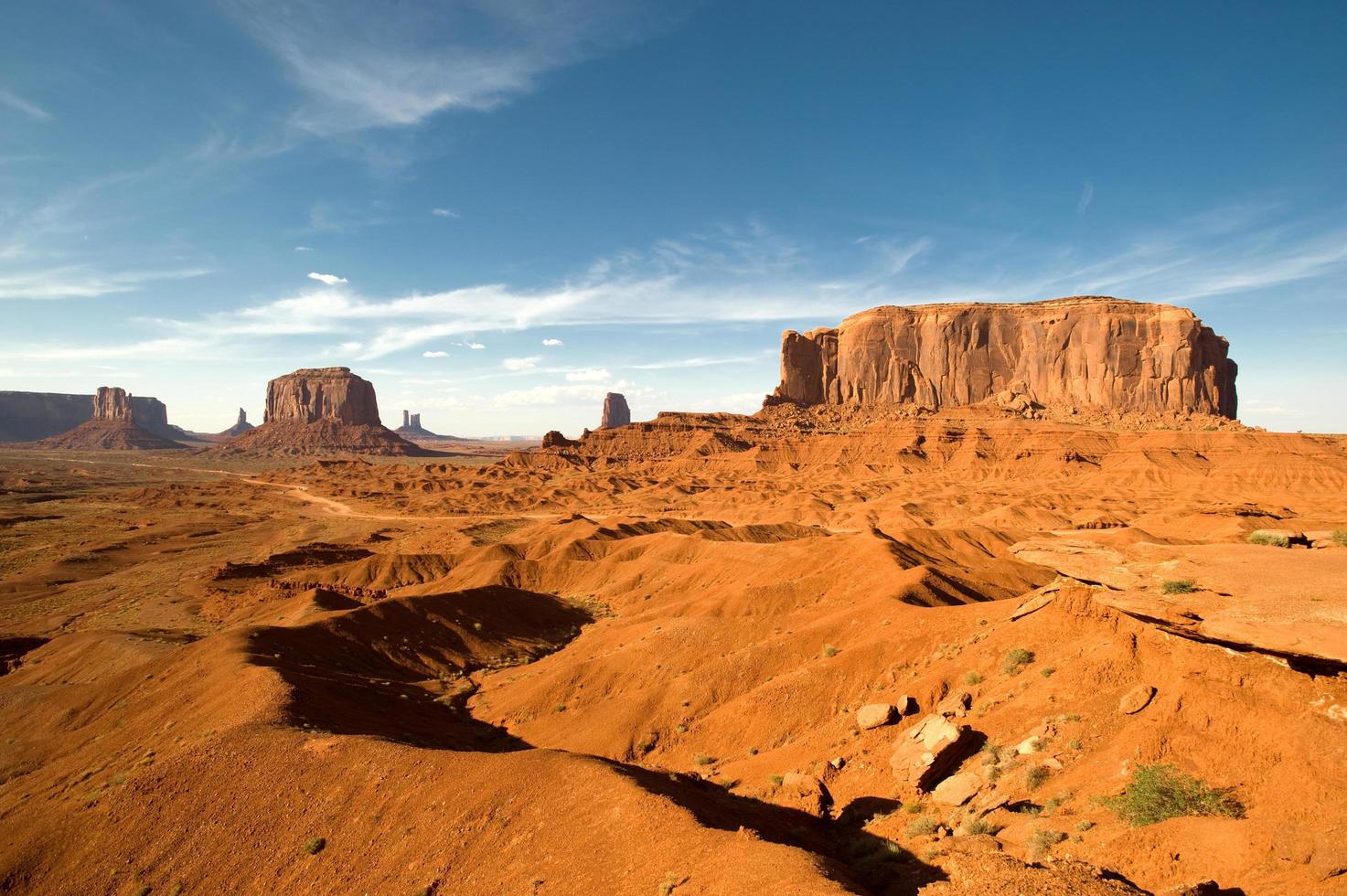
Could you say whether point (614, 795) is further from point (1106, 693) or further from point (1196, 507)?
point (1196, 507)

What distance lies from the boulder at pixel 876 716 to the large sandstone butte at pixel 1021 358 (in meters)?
138

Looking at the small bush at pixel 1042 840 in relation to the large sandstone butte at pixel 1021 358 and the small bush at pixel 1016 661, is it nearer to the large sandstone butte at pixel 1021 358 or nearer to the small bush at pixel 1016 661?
the small bush at pixel 1016 661

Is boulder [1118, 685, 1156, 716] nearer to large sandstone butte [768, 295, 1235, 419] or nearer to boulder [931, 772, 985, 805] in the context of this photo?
boulder [931, 772, 985, 805]

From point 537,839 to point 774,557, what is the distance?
28.1 m

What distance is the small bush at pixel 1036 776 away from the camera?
11.0 meters

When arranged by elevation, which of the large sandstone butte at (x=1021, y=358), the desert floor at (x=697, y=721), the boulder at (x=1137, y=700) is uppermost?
the large sandstone butte at (x=1021, y=358)

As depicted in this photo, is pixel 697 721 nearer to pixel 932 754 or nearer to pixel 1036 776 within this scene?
pixel 932 754

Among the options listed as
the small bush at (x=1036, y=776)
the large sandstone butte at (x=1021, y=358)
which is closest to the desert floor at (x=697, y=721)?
the small bush at (x=1036, y=776)

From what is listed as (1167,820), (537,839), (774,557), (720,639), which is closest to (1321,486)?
(774,557)

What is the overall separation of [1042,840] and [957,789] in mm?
2783

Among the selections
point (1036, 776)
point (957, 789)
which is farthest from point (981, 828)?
point (1036, 776)

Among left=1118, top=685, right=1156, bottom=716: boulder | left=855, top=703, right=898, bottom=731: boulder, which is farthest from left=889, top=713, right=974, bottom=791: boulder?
left=1118, top=685, right=1156, bottom=716: boulder

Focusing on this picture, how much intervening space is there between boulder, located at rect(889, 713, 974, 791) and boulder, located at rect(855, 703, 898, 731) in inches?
61.5

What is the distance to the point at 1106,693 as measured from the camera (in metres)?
12.5
